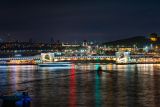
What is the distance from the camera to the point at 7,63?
103375mm

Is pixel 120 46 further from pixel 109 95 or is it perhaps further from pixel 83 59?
pixel 109 95

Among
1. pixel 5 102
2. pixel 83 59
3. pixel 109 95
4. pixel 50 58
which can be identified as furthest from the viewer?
pixel 83 59

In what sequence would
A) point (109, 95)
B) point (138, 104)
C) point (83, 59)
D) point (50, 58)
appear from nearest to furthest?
point (138, 104), point (109, 95), point (50, 58), point (83, 59)

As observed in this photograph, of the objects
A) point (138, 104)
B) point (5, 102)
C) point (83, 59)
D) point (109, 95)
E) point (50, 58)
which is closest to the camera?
point (5, 102)

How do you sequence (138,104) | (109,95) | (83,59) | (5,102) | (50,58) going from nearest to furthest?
(5,102) → (138,104) → (109,95) → (50,58) → (83,59)

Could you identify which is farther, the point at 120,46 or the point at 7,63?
the point at 120,46

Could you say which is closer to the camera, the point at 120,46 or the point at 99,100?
the point at 99,100

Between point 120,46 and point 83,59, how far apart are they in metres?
40.0

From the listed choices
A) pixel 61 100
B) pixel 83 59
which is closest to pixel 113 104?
pixel 61 100

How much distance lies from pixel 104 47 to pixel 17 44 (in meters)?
25.9

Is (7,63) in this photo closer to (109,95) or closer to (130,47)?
(130,47)

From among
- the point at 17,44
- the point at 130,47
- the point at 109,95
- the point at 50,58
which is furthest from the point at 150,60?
the point at 109,95

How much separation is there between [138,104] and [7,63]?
281ft

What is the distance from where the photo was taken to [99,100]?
21.1 m
